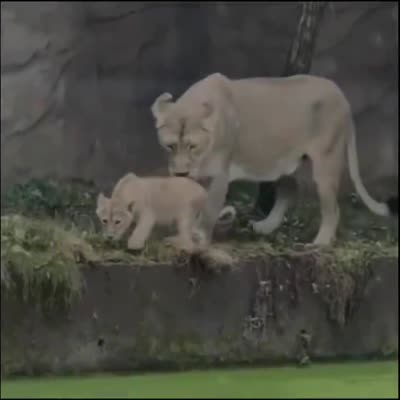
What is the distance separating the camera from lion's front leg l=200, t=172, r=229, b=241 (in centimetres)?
421

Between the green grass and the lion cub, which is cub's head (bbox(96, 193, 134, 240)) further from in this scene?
the green grass

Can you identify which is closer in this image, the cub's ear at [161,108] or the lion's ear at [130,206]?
the lion's ear at [130,206]

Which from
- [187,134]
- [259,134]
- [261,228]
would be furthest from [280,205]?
[187,134]

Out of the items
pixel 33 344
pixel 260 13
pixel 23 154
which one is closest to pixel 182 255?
pixel 33 344

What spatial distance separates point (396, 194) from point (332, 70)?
576 mm

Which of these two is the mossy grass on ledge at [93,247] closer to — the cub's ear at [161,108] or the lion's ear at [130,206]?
the lion's ear at [130,206]

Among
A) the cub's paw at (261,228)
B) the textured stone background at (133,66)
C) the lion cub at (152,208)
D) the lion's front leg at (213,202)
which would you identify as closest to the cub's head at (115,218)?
the lion cub at (152,208)

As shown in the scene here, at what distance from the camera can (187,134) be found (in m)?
4.15

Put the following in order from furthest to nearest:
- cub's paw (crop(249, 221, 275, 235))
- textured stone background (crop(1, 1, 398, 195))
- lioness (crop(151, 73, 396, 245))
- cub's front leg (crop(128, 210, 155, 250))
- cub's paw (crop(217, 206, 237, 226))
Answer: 1. textured stone background (crop(1, 1, 398, 195))
2. cub's paw (crop(249, 221, 275, 235))
3. cub's paw (crop(217, 206, 237, 226))
4. lioness (crop(151, 73, 396, 245))
5. cub's front leg (crop(128, 210, 155, 250))

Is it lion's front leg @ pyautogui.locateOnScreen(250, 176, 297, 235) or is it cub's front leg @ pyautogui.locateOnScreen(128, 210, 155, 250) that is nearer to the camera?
cub's front leg @ pyautogui.locateOnScreen(128, 210, 155, 250)

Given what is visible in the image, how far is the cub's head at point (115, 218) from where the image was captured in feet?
13.4

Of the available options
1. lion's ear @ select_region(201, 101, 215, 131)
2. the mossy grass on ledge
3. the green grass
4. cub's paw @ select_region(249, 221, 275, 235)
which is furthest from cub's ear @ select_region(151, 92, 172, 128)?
the green grass

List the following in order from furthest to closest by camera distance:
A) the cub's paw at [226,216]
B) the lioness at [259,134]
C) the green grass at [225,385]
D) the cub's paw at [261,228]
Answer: the cub's paw at [261,228], the cub's paw at [226,216], the lioness at [259,134], the green grass at [225,385]

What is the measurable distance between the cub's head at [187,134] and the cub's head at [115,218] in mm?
199
